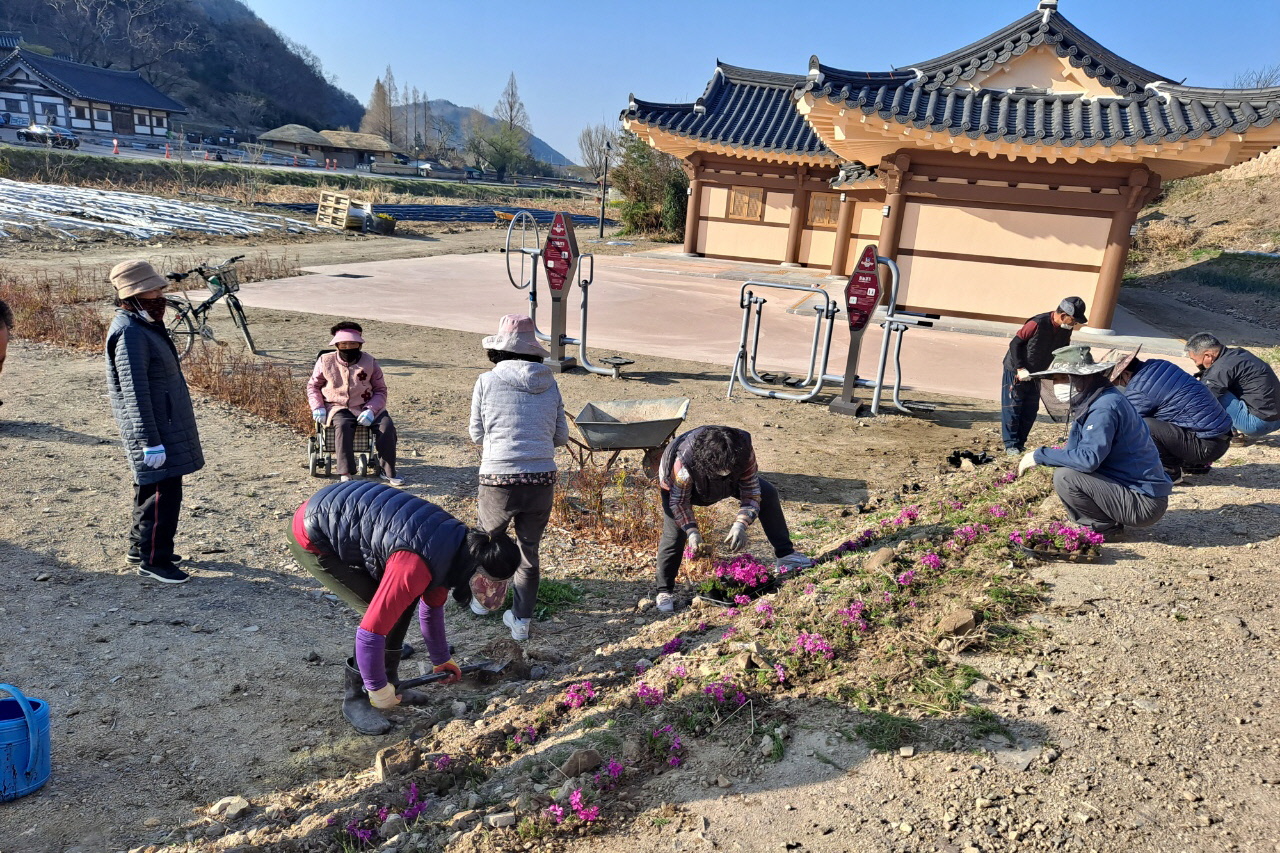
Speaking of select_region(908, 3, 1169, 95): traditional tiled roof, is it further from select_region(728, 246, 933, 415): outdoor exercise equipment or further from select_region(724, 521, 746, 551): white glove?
select_region(724, 521, 746, 551): white glove

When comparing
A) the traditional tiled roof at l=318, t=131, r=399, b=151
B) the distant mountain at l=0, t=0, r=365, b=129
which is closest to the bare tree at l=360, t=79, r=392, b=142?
the distant mountain at l=0, t=0, r=365, b=129

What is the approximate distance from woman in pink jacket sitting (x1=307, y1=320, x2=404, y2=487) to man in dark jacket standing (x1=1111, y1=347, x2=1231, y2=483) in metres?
5.05

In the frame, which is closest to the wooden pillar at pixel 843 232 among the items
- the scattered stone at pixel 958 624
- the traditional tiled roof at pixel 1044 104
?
the traditional tiled roof at pixel 1044 104

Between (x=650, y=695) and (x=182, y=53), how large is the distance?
94412 mm

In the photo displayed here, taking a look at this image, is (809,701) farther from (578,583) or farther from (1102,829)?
(578,583)

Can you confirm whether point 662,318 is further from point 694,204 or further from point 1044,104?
point 694,204

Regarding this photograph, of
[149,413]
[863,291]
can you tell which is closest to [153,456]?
[149,413]

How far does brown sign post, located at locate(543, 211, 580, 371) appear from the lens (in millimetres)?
8781

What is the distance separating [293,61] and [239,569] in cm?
10219

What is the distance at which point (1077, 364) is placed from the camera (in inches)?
170

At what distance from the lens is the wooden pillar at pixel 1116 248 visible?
12117mm

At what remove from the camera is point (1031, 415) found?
653cm

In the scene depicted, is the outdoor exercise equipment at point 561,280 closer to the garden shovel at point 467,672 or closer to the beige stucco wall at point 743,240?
the garden shovel at point 467,672

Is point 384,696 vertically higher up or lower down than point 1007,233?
lower down
